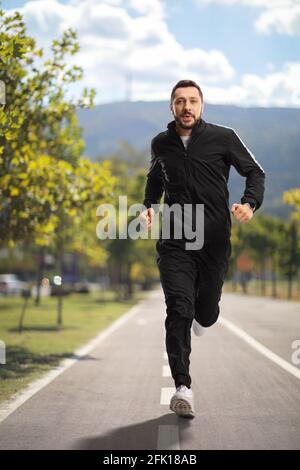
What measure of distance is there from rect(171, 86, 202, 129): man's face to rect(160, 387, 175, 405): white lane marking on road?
2.36 metres

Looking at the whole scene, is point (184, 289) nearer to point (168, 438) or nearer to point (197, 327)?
point (197, 327)

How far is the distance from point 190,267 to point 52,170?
656 centimetres

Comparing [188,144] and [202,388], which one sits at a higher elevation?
[188,144]

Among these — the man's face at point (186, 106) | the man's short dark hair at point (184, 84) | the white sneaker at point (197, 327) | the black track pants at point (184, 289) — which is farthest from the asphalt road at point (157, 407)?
the man's short dark hair at point (184, 84)

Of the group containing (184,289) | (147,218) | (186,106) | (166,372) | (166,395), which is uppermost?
(186,106)

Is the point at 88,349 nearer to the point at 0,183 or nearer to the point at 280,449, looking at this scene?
the point at 0,183

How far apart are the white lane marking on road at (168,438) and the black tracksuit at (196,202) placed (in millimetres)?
487

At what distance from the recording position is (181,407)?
219 inches

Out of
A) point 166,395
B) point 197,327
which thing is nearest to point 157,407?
point 166,395

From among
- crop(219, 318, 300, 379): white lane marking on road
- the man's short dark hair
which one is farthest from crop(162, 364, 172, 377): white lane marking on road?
the man's short dark hair

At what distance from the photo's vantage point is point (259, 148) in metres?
26.2

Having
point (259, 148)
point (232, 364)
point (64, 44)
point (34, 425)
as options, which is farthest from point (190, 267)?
point (259, 148)

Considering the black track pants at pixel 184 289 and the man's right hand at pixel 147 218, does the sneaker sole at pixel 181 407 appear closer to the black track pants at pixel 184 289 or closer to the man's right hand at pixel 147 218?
the black track pants at pixel 184 289

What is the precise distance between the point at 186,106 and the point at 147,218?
92 centimetres
